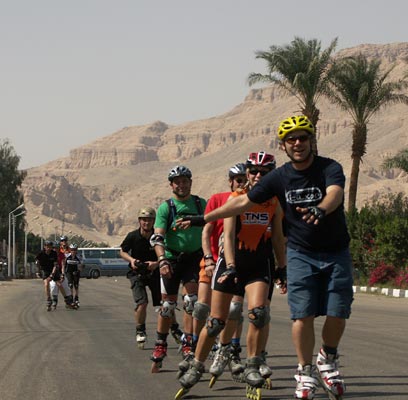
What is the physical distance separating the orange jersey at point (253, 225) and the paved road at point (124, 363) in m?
1.29

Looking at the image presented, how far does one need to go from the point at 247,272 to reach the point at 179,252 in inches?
90.5

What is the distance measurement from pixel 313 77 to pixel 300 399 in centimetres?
4075

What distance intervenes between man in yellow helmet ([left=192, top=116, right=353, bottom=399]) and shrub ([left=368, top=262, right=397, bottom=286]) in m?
32.5

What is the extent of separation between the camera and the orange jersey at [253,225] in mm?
8977

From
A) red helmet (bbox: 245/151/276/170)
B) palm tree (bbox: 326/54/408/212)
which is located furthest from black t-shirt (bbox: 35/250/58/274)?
palm tree (bbox: 326/54/408/212)

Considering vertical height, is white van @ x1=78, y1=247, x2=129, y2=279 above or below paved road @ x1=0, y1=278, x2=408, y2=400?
below

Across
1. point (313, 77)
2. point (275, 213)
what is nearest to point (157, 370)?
point (275, 213)

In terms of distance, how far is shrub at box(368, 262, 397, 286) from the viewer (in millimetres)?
39562

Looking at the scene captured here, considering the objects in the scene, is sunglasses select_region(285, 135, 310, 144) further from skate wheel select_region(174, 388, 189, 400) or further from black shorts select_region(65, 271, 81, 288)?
black shorts select_region(65, 271, 81, 288)

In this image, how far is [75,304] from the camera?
26844 millimetres

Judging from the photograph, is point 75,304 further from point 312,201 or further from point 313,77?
point 313,77

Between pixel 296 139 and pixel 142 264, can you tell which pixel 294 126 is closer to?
pixel 296 139

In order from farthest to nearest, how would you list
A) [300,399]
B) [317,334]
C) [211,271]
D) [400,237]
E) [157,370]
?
[400,237] < [317,334] < [157,370] < [211,271] < [300,399]

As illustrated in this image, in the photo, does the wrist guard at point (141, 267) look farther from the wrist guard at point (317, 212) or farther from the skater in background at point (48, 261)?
the skater in background at point (48, 261)
